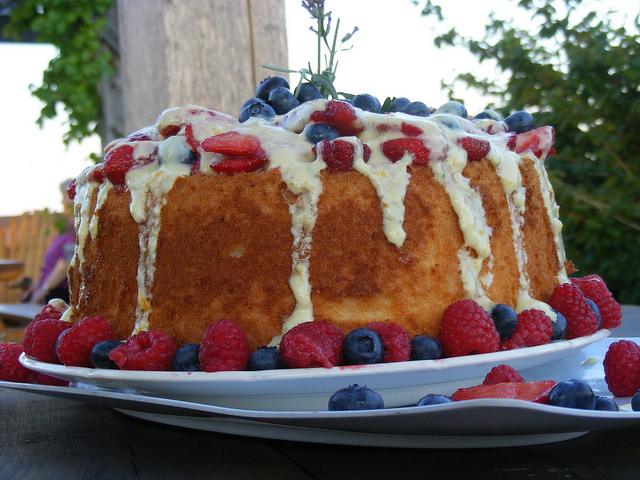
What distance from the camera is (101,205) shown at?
1.27 metres

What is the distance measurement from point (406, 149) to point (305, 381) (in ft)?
1.57

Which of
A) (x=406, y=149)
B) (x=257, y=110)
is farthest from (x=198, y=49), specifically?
(x=406, y=149)

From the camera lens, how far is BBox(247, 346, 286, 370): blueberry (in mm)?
940

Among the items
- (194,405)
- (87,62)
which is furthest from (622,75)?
(87,62)

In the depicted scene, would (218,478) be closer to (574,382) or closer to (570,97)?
(574,382)

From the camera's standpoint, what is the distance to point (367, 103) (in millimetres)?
1246

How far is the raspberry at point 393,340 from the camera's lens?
0.96 meters

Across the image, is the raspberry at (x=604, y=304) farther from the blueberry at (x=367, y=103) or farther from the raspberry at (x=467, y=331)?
the blueberry at (x=367, y=103)

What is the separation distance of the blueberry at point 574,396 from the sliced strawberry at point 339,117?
0.60m

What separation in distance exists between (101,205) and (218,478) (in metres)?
0.76

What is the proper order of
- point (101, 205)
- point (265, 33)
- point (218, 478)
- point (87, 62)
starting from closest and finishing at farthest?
point (218, 478), point (101, 205), point (265, 33), point (87, 62)

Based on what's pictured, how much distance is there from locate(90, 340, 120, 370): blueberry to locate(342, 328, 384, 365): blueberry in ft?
1.27

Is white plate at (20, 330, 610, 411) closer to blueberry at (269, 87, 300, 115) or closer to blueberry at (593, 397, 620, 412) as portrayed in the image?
blueberry at (593, 397, 620, 412)

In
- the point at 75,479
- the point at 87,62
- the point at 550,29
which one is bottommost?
the point at 75,479
